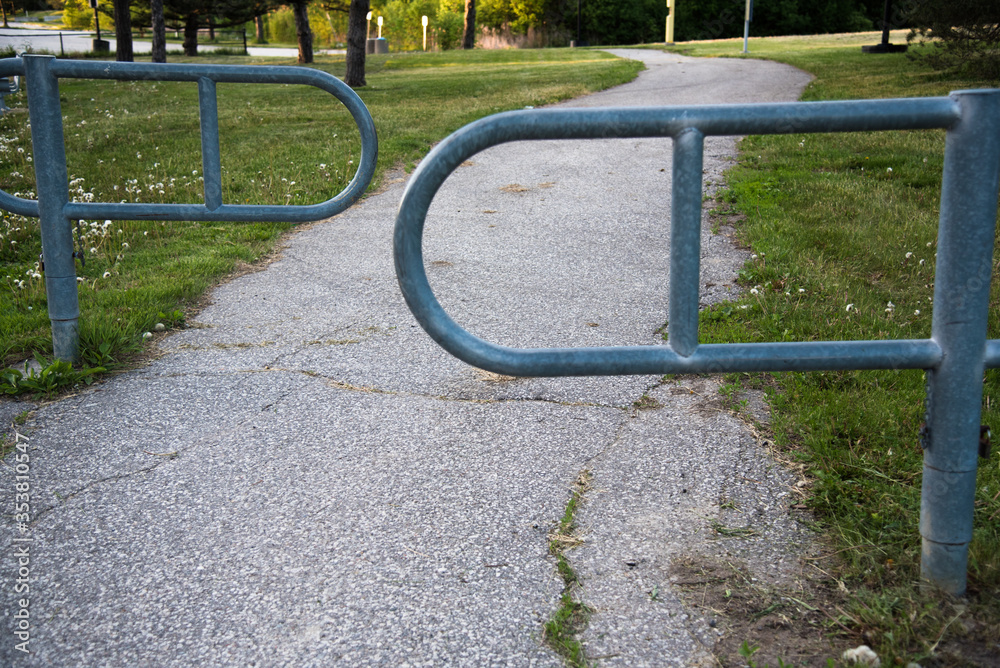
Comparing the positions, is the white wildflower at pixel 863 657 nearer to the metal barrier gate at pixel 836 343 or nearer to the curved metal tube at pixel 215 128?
the metal barrier gate at pixel 836 343

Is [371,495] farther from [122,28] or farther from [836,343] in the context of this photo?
[122,28]

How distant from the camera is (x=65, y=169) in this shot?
3268 millimetres

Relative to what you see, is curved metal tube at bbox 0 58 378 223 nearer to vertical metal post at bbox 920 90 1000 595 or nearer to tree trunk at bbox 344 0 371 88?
vertical metal post at bbox 920 90 1000 595

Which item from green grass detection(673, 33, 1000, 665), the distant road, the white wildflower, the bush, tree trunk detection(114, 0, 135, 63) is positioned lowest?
the white wildflower

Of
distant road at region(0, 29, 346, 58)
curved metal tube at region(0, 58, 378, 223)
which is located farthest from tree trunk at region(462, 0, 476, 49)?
curved metal tube at region(0, 58, 378, 223)

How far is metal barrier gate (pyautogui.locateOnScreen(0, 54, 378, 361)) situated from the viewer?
3.16 m

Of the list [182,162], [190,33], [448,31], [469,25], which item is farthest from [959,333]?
[448,31]

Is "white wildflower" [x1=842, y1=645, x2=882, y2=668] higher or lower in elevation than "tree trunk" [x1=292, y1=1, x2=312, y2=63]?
lower

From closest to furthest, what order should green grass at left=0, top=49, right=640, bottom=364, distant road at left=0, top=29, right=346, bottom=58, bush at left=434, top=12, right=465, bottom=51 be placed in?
green grass at left=0, top=49, right=640, bottom=364 < distant road at left=0, top=29, right=346, bottom=58 < bush at left=434, top=12, right=465, bottom=51

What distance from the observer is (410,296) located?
190cm

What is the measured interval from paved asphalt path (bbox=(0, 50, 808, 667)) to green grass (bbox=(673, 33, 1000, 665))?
8.3 inches

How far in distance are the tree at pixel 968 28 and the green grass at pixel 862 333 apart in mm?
3504

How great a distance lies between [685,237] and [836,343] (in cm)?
45

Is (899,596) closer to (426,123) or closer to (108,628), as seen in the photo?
(108,628)
